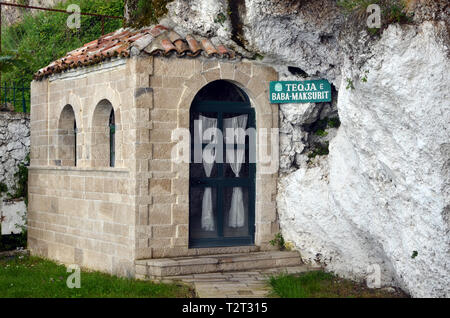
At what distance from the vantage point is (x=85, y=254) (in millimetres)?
11727

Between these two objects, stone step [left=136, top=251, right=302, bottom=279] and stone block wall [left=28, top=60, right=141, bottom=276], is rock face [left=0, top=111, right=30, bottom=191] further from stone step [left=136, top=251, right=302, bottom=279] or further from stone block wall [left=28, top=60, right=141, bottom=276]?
stone step [left=136, top=251, right=302, bottom=279]

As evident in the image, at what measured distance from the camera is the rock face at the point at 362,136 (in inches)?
320

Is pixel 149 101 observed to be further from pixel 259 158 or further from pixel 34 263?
pixel 34 263

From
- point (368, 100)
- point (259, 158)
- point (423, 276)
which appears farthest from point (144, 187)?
point (423, 276)

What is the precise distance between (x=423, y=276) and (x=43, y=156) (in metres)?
A: 7.84

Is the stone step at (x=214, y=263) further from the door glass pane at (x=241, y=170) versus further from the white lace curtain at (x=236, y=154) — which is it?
the door glass pane at (x=241, y=170)

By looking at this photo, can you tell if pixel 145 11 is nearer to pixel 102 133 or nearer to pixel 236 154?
pixel 102 133

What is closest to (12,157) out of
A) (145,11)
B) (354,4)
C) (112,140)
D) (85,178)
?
(85,178)

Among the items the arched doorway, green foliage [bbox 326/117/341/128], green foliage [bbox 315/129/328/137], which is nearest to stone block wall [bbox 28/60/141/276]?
the arched doorway

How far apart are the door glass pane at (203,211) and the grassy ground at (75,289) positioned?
164 cm

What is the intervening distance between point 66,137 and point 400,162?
22.2 ft

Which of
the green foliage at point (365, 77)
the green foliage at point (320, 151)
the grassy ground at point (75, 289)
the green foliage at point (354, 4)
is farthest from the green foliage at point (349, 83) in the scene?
the grassy ground at point (75, 289)

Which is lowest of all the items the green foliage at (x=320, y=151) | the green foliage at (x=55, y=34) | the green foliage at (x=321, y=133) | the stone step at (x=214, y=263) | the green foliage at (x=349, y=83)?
the stone step at (x=214, y=263)

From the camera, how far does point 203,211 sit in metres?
11.2
